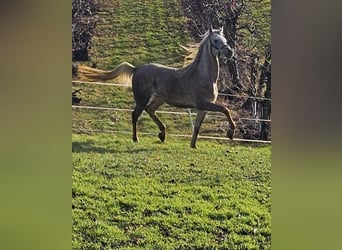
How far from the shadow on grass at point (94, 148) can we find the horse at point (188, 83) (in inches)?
11.5

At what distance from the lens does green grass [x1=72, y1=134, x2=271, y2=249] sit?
474 cm

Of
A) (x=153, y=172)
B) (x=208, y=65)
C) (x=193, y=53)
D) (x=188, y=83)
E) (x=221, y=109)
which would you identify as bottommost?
(x=153, y=172)

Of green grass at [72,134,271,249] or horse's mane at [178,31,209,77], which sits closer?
green grass at [72,134,271,249]

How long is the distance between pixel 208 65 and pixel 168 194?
1171mm

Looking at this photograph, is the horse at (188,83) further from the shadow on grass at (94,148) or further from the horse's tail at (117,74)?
the shadow on grass at (94,148)

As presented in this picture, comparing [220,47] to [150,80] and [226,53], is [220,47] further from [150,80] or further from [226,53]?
[150,80]

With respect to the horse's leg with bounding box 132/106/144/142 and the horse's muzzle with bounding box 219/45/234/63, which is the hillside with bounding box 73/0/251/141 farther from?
the horse's muzzle with bounding box 219/45/234/63

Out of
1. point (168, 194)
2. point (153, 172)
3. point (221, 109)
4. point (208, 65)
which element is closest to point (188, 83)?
point (208, 65)

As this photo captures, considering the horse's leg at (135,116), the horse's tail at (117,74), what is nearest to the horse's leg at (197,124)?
the horse's leg at (135,116)

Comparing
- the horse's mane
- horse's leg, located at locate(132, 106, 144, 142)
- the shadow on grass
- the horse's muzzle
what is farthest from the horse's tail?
the horse's muzzle

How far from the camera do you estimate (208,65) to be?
4.96 meters
